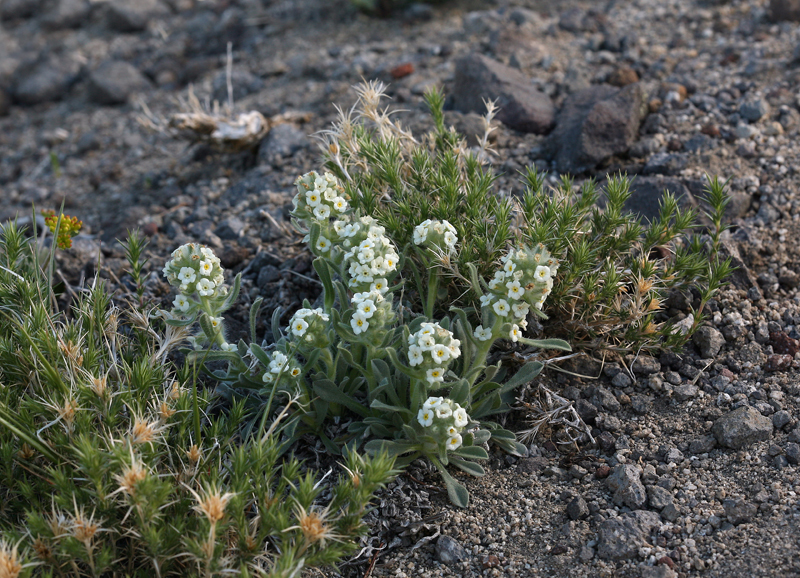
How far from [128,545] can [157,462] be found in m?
0.36

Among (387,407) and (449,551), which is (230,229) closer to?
(387,407)

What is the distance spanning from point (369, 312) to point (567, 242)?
3.92 feet

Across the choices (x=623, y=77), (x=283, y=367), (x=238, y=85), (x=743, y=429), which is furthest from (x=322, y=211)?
(x=238, y=85)

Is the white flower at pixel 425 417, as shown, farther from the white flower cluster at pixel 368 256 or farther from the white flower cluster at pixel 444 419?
the white flower cluster at pixel 368 256

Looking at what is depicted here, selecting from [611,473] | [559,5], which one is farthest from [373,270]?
[559,5]

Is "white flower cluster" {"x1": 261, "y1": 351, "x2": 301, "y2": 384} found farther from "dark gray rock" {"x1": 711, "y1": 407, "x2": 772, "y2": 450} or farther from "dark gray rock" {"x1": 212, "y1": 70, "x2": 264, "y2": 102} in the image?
"dark gray rock" {"x1": 212, "y1": 70, "x2": 264, "y2": 102}

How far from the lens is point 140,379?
3.25 m

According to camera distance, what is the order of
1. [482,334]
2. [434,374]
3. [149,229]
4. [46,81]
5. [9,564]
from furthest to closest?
[46,81] < [149,229] < [482,334] < [434,374] < [9,564]

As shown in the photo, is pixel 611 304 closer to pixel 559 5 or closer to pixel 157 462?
pixel 157 462

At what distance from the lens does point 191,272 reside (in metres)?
3.35

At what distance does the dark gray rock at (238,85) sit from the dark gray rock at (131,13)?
2410 mm

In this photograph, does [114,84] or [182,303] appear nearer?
[182,303]

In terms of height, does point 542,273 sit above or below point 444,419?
above

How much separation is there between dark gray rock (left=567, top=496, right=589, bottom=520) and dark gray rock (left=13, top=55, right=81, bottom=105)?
25.0 feet
